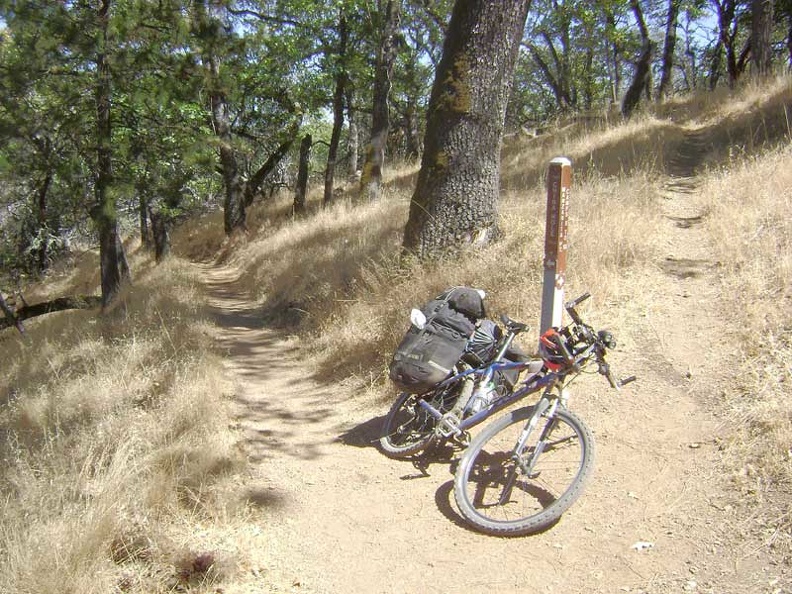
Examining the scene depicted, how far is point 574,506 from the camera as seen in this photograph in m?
3.72

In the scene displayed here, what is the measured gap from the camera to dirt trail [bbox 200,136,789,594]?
323cm

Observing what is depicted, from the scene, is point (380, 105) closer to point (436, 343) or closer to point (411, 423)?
point (411, 423)

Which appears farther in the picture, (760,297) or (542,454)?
(760,297)

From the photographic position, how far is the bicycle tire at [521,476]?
3.61m

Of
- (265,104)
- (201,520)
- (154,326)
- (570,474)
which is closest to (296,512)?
(201,520)

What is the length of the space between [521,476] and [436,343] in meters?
1.03

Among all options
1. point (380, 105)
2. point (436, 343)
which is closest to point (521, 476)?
point (436, 343)

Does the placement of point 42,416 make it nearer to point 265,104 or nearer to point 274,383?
point 274,383

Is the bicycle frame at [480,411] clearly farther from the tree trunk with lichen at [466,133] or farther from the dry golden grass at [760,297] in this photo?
the tree trunk with lichen at [466,133]

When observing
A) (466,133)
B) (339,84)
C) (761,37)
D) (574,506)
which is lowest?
(574,506)

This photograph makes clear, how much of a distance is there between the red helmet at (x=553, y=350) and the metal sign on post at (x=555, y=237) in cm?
69

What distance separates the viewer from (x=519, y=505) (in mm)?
3805

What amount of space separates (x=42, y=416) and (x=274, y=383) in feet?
7.01

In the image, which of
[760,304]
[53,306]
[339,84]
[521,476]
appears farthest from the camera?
[339,84]
